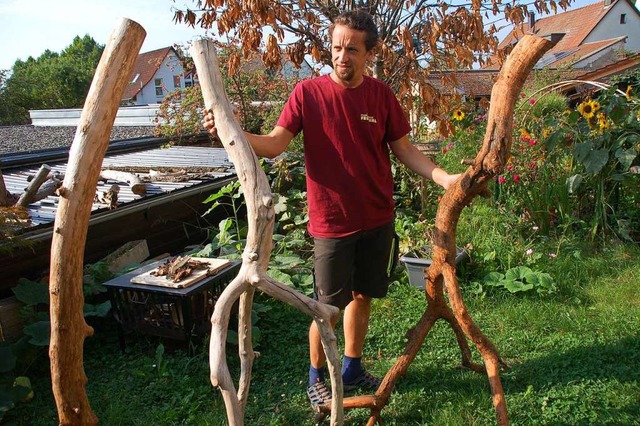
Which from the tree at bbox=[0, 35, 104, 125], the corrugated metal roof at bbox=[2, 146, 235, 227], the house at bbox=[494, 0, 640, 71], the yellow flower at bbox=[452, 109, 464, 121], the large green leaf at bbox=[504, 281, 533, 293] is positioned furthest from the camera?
the house at bbox=[494, 0, 640, 71]

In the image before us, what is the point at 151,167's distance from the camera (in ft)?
18.3

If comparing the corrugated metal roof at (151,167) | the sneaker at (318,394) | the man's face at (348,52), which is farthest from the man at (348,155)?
the corrugated metal roof at (151,167)

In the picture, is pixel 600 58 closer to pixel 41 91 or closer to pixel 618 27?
pixel 618 27

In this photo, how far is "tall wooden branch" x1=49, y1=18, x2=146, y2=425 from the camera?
182cm

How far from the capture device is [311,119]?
7.31 ft

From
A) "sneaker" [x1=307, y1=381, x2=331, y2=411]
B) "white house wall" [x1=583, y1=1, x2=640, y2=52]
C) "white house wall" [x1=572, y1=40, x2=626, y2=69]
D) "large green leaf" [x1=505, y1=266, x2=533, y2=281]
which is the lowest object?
"sneaker" [x1=307, y1=381, x2=331, y2=411]

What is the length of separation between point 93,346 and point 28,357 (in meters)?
0.43

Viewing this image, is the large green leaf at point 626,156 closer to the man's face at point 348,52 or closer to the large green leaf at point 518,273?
the large green leaf at point 518,273

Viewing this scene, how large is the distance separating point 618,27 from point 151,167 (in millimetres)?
39715

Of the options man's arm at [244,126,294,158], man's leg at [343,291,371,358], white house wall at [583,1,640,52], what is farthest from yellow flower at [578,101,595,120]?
white house wall at [583,1,640,52]

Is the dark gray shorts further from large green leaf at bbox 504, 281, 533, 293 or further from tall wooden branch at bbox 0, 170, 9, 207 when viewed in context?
tall wooden branch at bbox 0, 170, 9, 207

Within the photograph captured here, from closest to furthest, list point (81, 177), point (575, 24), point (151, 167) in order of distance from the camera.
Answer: point (81, 177) < point (151, 167) < point (575, 24)

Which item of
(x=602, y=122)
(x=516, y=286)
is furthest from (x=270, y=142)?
(x=602, y=122)

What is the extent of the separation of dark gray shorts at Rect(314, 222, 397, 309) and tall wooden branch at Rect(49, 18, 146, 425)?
3.36 feet
